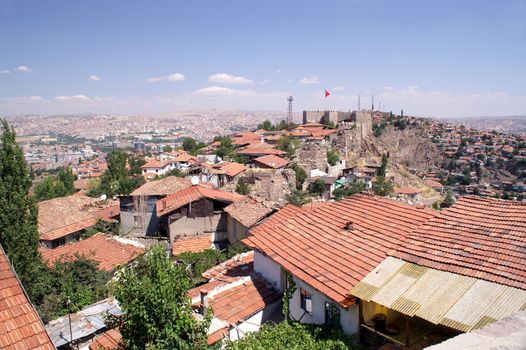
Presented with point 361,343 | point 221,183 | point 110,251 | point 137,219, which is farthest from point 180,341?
point 221,183

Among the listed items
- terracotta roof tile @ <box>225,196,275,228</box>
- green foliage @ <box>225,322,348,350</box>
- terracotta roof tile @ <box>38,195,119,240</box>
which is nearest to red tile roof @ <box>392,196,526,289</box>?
green foliage @ <box>225,322,348,350</box>

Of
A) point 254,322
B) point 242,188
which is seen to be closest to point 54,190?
point 242,188

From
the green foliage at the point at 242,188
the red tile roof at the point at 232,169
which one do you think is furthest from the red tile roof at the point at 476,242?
the red tile roof at the point at 232,169

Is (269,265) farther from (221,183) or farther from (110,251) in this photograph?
(221,183)

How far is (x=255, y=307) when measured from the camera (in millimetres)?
11211

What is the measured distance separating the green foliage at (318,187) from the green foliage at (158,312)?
38.6 metres

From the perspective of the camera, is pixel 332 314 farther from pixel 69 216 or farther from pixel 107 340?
pixel 69 216

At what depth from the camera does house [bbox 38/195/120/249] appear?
24922 mm

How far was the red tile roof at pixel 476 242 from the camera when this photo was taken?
7.95 m

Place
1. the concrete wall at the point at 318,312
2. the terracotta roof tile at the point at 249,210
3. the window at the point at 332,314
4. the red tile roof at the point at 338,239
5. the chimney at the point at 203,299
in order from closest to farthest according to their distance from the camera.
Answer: the concrete wall at the point at 318,312 → the window at the point at 332,314 → the red tile roof at the point at 338,239 → the chimney at the point at 203,299 → the terracotta roof tile at the point at 249,210

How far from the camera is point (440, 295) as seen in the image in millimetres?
7719

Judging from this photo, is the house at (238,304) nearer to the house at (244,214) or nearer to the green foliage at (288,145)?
the house at (244,214)

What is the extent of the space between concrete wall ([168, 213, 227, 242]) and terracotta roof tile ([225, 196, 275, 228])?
157 centimetres

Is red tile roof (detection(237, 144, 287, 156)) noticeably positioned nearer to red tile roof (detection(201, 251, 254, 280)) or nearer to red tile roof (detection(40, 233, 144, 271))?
red tile roof (detection(40, 233, 144, 271))
